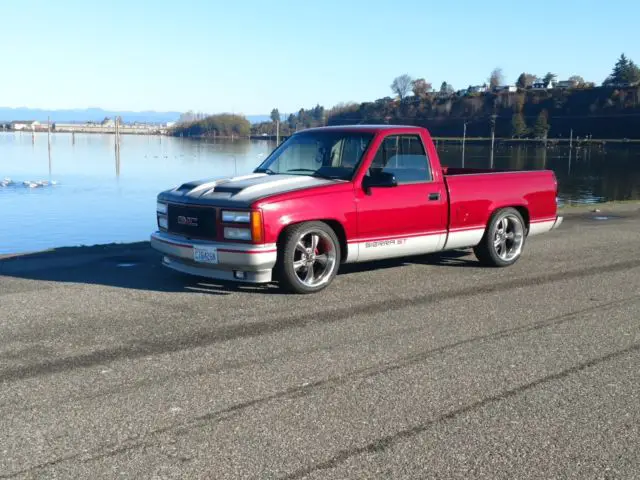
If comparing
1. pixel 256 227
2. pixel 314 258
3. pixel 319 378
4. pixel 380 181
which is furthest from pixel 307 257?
pixel 319 378

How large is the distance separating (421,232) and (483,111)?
193 metres

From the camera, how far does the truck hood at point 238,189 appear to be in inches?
287

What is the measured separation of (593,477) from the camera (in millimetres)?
3570

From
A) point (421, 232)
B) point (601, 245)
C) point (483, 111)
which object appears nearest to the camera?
point (421, 232)

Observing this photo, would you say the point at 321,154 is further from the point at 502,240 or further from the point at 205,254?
the point at 502,240

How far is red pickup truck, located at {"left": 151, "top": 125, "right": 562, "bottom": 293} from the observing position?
23.7 feet

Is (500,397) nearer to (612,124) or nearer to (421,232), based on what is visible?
(421,232)

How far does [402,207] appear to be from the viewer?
8219 mm

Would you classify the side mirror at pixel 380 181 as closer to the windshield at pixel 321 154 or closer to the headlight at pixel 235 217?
the windshield at pixel 321 154

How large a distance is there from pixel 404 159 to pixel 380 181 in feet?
2.97

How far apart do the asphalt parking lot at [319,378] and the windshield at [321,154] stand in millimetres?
1269

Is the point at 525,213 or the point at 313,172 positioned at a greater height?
the point at 313,172

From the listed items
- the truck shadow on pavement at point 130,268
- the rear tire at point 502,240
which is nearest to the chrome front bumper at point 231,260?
the truck shadow on pavement at point 130,268

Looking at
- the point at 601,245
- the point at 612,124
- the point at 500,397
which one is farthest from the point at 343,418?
the point at 612,124
